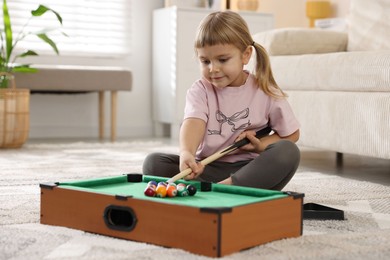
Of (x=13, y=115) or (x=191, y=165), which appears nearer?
(x=191, y=165)

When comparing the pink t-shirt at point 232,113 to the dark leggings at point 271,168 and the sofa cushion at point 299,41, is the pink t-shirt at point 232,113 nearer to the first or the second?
the dark leggings at point 271,168

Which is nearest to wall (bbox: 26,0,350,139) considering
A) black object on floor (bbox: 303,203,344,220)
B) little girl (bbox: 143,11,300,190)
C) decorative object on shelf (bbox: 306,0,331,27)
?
decorative object on shelf (bbox: 306,0,331,27)

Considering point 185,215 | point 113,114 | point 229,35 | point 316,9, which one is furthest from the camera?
point 316,9

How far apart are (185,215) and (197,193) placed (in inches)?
8.6

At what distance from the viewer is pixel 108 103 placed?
411 centimetres

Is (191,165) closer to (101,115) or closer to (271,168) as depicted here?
(271,168)

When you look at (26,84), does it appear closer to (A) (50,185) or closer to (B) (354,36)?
(B) (354,36)

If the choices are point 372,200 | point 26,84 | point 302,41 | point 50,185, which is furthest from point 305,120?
point 26,84

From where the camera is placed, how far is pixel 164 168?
1.56 m

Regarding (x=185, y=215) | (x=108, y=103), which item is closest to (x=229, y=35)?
(x=185, y=215)

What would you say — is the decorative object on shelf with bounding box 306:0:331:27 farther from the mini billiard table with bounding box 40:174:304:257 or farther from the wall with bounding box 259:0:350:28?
the mini billiard table with bounding box 40:174:304:257

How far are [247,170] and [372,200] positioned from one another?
448 mm

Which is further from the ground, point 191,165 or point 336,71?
point 336,71

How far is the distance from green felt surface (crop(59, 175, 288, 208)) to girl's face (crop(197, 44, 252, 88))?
0.28m
